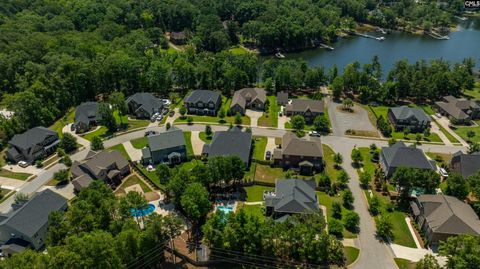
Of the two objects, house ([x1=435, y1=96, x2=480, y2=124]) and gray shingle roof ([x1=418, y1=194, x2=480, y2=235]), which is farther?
house ([x1=435, y1=96, x2=480, y2=124])

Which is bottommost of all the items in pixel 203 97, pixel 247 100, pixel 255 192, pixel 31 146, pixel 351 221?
pixel 255 192

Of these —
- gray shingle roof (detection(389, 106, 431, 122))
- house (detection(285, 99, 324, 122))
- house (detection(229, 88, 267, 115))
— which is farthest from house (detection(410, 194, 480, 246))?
house (detection(229, 88, 267, 115))

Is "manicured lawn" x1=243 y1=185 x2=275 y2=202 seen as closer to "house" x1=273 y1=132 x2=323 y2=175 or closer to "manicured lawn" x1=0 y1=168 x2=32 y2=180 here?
"house" x1=273 y1=132 x2=323 y2=175

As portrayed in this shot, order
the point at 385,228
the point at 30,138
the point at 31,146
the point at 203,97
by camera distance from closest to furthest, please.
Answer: the point at 385,228 → the point at 31,146 → the point at 30,138 → the point at 203,97

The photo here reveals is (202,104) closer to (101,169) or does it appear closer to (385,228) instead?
(101,169)

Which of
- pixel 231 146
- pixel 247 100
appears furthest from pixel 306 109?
pixel 231 146
